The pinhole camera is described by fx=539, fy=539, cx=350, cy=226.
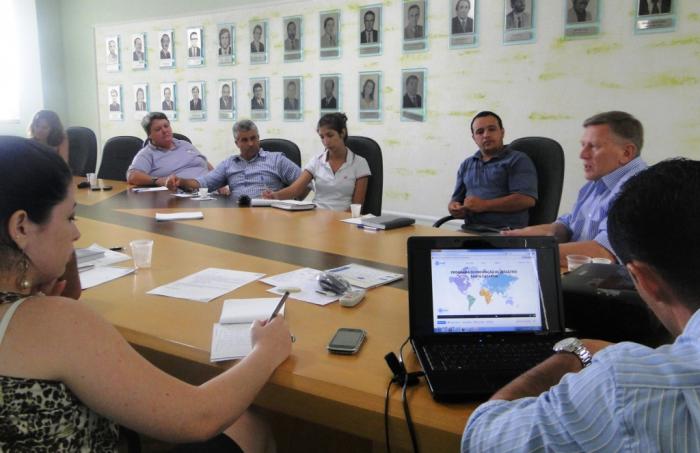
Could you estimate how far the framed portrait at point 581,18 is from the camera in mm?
3232

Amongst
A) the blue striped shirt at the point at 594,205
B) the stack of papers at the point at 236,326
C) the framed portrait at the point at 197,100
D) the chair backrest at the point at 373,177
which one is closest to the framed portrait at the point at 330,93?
the chair backrest at the point at 373,177

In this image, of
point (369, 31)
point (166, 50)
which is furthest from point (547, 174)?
point (166, 50)

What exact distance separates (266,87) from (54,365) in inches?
168

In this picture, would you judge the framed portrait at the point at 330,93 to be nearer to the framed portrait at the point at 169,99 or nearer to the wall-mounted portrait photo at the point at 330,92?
the wall-mounted portrait photo at the point at 330,92

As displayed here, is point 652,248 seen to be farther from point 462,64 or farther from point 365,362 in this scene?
point 462,64

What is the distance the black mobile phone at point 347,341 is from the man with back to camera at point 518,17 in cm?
293

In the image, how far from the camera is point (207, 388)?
936 mm

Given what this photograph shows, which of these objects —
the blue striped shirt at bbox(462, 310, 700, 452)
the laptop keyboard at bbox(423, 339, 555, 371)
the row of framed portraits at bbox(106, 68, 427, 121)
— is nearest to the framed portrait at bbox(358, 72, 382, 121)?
the row of framed portraits at bbox(106, 68, 427, 121)

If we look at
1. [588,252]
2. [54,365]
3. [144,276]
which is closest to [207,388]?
[54,365]

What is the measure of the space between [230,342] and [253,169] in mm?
2719

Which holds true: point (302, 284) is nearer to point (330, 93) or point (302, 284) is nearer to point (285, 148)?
point (285, 148)

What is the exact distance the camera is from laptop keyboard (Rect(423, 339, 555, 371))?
1.02m

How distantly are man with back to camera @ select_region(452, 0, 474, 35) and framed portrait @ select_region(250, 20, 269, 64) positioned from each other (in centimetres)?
177

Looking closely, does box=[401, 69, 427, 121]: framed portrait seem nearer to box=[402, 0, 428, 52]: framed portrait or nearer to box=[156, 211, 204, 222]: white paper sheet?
box=[402, 0, 428, 52]: framed portrait
